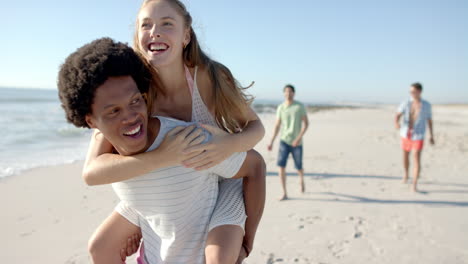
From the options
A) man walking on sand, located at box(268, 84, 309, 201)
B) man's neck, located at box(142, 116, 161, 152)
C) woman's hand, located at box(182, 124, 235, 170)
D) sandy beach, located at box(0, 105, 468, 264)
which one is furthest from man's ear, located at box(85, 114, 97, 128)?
man walking on sand, located at box(268, 84, 309, 201)

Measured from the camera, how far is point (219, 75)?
215 cm

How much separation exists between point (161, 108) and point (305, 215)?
3.95m

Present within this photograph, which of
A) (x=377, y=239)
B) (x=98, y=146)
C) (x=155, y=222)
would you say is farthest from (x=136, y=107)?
(x=377, y=239)

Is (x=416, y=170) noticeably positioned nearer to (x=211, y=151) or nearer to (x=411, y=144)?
(x=411, y=144)

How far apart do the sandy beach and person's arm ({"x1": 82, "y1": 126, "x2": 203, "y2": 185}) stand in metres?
2.71

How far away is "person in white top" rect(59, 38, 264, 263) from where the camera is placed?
154cm

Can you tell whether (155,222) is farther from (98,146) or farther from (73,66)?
(73,66)

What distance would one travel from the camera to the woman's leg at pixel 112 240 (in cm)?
187

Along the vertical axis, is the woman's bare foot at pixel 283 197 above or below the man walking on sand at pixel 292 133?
below

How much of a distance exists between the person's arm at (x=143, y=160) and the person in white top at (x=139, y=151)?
0.02 m

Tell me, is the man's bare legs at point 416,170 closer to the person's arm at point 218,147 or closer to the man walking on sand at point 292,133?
the man walking on sand at point 292,133

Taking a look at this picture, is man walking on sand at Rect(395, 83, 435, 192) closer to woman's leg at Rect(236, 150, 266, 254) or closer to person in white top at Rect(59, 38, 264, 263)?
woman's leg at Rect(236, 150, 266, 254)

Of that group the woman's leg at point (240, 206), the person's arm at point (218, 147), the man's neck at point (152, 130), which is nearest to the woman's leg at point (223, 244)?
the woman's leg at point (240, 206)

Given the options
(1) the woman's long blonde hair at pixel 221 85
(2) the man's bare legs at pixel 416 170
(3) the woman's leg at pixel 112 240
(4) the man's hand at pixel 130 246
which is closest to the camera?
(3) the woman's leg at pixel 112 240
